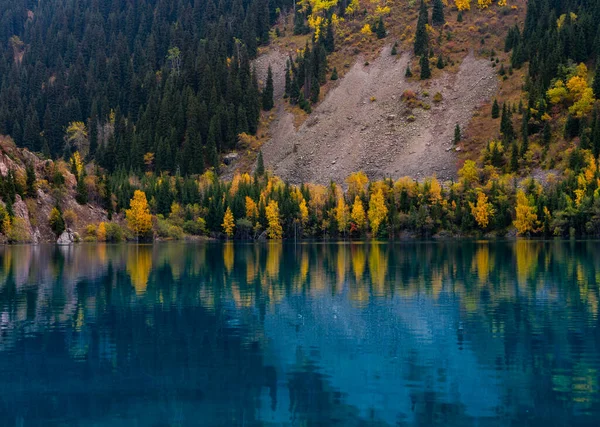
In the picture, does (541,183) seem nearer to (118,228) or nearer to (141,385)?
(118,228)

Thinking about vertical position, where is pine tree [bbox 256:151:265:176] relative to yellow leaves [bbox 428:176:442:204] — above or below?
above

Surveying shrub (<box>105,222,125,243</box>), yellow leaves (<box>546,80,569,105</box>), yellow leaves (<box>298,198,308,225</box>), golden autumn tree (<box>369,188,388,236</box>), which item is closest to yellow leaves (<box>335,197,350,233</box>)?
golden autumn tree (<box>369,188,388,236</box>)

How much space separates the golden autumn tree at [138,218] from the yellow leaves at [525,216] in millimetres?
78692

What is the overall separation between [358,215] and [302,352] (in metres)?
132

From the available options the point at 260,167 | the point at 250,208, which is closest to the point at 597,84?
the point at 260,167

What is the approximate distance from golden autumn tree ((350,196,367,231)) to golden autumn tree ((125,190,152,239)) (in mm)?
45436

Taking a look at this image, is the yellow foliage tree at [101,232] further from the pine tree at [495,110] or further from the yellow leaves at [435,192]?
the pine tree at [495,110]

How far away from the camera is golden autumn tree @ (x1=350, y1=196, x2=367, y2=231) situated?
530 feet

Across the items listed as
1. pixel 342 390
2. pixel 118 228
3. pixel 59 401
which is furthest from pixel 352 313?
pixel 118 228

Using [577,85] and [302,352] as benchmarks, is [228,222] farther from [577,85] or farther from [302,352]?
[302,352]

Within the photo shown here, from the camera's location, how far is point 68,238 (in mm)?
143875

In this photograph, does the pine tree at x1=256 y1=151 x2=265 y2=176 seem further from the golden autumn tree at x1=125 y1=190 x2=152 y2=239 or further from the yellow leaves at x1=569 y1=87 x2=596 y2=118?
the yellow leaves at x1=569 y1=87 x2=596 y2=118

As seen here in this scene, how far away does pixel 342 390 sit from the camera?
2441 cm

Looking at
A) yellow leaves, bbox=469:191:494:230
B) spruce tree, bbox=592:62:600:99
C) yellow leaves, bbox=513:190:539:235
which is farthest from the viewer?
spruce tree, bbox=592:62:600:99
